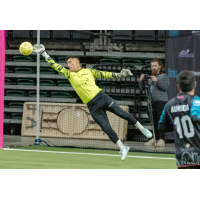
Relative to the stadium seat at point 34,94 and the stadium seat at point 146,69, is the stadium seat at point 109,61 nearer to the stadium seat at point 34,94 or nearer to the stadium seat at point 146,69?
the stadium seat at point 146,69

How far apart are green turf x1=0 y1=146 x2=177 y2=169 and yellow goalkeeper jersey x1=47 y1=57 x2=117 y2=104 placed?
130cm

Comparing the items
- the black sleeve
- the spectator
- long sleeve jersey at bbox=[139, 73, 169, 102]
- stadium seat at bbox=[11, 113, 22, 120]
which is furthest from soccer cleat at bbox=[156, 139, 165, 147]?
stadium seat at bbox=[11, 113, 22, 120]

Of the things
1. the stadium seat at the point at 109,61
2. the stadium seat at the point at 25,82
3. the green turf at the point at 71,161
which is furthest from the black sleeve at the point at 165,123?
the stadium seat at the point at 25,82

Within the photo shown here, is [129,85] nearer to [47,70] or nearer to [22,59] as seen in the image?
[47,70]

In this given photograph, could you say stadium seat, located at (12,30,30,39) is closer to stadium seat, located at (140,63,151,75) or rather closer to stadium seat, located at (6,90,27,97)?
stadium seat, located at (6,90,27,97)

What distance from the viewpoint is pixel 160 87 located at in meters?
8.48

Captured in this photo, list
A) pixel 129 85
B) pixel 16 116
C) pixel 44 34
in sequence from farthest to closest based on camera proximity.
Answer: pixel 16 116 < pixel 129 85 < pixel 44 34

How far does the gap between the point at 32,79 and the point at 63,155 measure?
159 inches

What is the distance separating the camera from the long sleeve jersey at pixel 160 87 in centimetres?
843

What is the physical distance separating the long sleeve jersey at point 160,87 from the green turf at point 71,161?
5.13 ft

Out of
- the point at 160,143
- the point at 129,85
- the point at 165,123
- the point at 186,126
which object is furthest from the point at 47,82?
the point at 186,126

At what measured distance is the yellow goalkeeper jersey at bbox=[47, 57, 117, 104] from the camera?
7375 millimetres

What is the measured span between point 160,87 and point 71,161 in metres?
3.11

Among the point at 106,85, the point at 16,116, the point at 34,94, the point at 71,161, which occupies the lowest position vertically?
the point at 71,161
